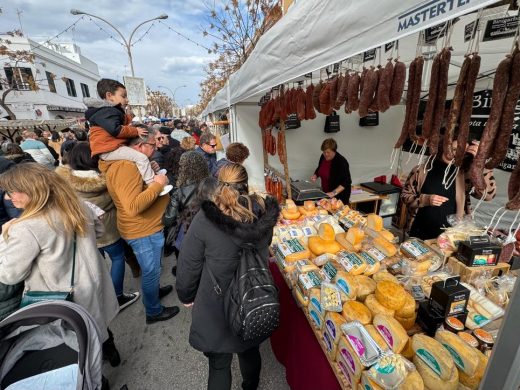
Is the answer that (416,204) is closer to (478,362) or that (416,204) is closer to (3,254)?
(478,362)

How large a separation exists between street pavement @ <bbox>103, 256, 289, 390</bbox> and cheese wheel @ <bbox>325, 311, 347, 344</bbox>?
1242mm

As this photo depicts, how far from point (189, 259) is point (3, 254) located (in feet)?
3.51

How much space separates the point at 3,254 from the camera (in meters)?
1.45

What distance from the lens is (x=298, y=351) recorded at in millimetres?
1922

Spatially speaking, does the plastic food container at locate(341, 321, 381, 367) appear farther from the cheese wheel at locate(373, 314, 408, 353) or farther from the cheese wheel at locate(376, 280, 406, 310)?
the cheese wheel at locate(376, 280, 406, 310)

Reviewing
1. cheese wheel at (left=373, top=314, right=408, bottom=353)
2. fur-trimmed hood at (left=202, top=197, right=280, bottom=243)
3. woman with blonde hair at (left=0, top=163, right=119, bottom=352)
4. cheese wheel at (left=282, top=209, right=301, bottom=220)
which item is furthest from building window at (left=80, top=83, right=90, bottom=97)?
cheese wheel at (left=373, top=314, right=408, bottom=353)

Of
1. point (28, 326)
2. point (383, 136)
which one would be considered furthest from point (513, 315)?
point (383, 136)

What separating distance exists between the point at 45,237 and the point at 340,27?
2020 millimetres

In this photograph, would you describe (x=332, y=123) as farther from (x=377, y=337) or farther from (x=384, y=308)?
(x=377, y=337)

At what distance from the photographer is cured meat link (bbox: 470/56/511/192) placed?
918 mm

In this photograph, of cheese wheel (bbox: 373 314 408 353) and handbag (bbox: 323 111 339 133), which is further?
handbag (bbox: 323 111 339 133)

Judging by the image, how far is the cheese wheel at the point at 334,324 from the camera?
4.33 ft

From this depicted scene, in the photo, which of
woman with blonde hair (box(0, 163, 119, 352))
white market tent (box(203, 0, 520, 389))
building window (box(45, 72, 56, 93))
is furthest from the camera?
building window (box(45, 72, 56, 93))

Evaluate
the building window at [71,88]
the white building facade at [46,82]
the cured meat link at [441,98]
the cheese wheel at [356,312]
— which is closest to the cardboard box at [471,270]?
the cheese wheel at [356,312]
